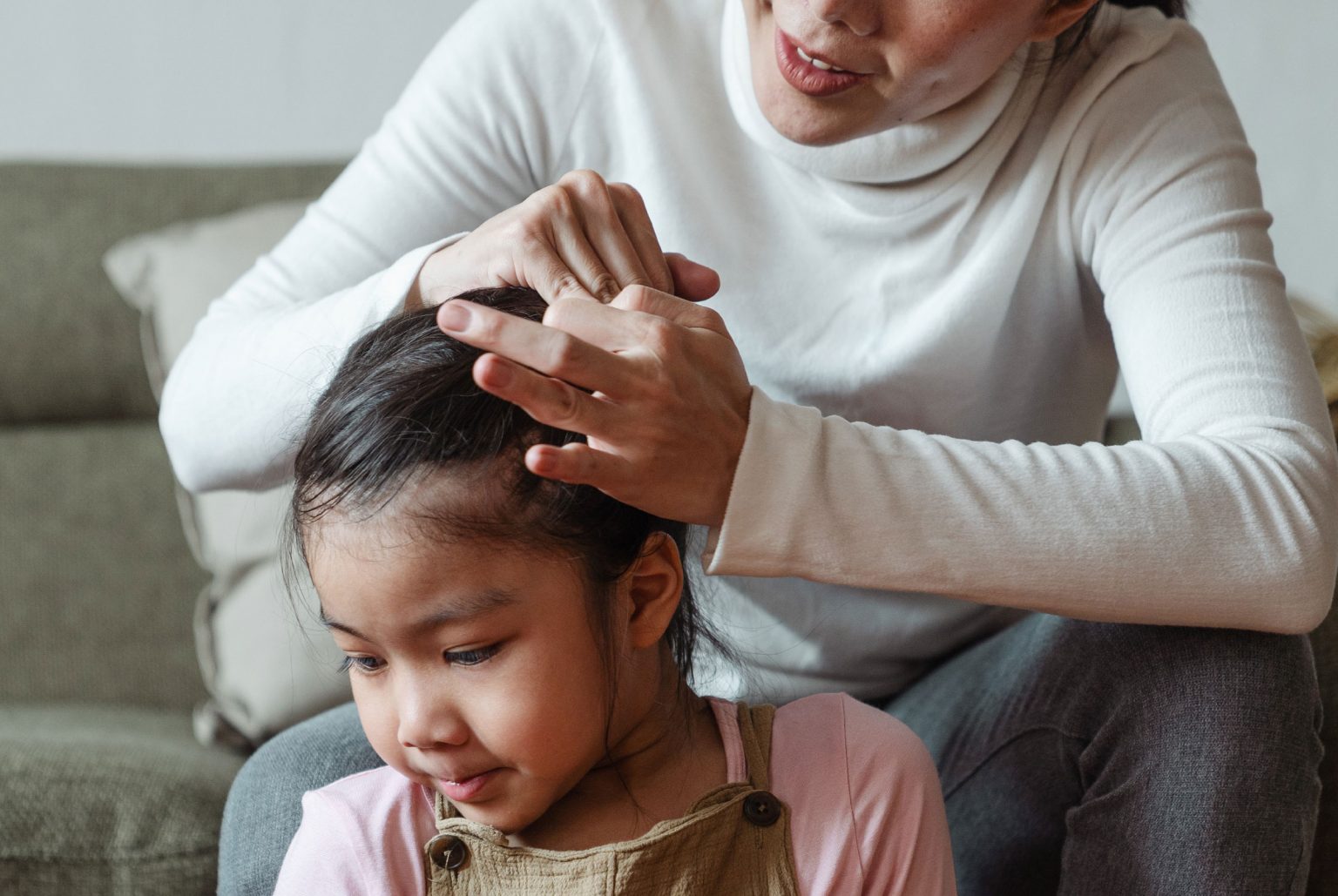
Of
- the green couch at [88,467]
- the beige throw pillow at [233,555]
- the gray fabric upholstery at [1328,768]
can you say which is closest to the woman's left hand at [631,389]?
the gray fabric upholstery at [1328,768]

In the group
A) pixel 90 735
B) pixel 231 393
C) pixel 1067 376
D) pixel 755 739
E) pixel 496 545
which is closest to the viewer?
pixel 496 545

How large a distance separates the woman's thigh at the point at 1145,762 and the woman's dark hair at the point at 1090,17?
46 centimetres

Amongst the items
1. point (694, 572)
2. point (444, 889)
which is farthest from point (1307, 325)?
point (444, 889)

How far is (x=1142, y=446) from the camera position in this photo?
2.75 feet

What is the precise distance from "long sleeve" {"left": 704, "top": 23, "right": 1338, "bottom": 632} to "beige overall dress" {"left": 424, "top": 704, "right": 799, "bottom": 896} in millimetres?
184

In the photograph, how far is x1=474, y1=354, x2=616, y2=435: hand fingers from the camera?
0.62m

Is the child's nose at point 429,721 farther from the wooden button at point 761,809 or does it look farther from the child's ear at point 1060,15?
the child's ear at point 1060,15

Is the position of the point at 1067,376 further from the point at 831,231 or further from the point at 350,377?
the point at 350,377

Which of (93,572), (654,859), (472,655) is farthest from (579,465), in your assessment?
(93,572)

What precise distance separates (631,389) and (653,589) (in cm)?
21

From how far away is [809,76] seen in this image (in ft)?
2.89

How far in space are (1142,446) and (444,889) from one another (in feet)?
1.77

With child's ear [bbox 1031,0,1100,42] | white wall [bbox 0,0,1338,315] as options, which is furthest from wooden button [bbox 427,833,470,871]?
white wall [bbox 0,0,1338,315]

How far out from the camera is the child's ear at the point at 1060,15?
94 centimetres
